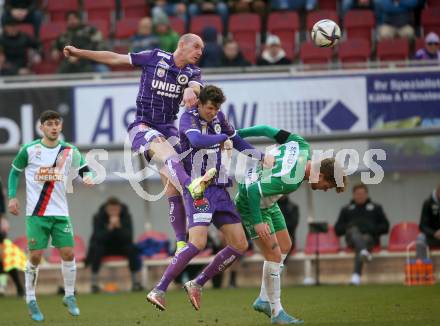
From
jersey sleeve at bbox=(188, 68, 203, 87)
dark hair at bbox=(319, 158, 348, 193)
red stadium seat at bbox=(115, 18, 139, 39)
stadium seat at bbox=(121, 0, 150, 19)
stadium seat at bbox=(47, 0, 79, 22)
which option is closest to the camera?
dark hair at bbox=(319, 158, 348, 193)

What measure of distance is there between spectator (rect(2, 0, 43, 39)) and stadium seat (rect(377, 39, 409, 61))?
22.8ft

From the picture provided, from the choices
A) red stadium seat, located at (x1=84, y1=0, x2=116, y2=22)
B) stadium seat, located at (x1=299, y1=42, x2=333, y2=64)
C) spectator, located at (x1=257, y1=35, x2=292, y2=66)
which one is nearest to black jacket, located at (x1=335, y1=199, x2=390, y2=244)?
spectator, located at (x1=257, y1=35, x2=292, y2=66)

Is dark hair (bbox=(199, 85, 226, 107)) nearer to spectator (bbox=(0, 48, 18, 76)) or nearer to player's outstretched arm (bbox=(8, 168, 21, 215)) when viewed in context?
player's outstretched arm (bbox=(8, 168, 21, 215))

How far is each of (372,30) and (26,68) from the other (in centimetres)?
668

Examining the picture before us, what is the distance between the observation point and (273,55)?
17.8 metres

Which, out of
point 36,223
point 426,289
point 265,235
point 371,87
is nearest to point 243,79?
point 371,87

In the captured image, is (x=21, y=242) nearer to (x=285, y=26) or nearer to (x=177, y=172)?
(x=285, y=26)

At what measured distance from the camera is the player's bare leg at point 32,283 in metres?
11.2

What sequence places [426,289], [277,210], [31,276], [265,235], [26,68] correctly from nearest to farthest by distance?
[265,235] < [277,210] < [31,276] < [426,289] < [26,68]

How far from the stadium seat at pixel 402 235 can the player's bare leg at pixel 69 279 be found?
6.37 meters

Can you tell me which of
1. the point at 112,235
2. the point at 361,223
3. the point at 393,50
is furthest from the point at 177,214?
the point at 393,50

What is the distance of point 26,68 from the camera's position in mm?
18891

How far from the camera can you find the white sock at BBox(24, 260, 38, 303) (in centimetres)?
1135

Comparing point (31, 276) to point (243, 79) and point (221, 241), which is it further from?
point (243, 79)
